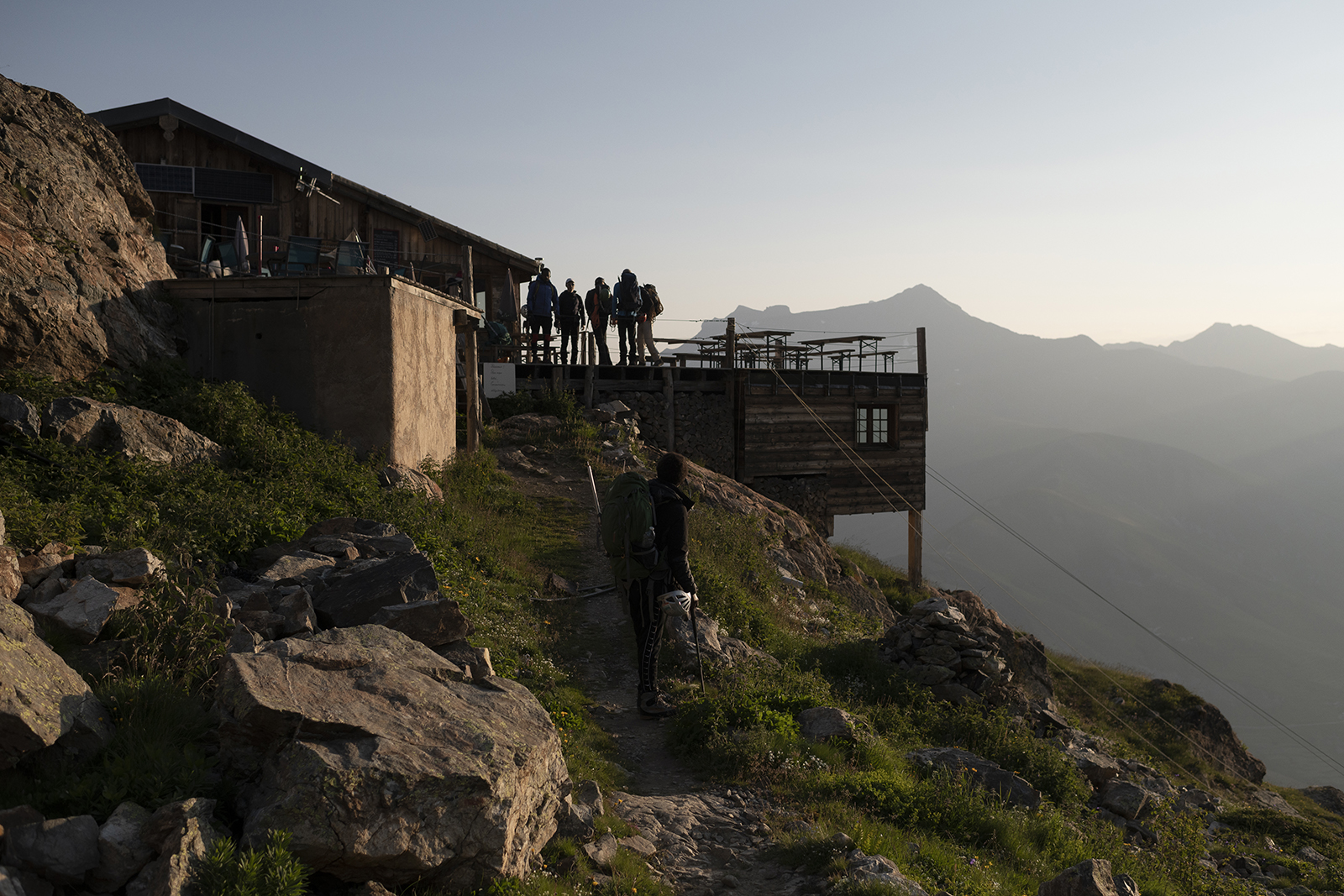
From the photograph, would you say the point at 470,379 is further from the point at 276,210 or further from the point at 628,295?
the point at 276,210

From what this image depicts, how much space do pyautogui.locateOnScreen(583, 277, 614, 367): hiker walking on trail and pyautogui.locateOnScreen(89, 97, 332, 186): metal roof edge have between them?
6.85 m

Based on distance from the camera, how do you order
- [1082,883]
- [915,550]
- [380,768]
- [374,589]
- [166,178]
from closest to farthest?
[380,768], [1082,883], [374,589], [166,178], [915,550]

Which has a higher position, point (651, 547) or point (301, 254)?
point (301, 254)

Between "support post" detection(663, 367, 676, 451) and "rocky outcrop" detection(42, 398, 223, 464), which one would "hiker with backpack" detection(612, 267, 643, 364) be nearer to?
"support post" detection(663, 367, 676, 451)

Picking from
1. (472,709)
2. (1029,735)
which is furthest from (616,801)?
(1029,735)

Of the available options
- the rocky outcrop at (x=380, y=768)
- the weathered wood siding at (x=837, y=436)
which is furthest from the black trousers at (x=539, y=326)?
the rocky outcrop at (x=380, y=768)

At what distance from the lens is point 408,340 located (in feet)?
38.6

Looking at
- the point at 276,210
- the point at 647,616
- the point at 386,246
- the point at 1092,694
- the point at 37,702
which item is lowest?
the point at 1092,694

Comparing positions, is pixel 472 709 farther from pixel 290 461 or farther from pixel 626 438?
pixel 626 438

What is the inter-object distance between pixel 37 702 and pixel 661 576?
399 centimetres

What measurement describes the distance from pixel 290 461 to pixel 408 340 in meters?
3.09

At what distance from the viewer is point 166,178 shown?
1847 cm

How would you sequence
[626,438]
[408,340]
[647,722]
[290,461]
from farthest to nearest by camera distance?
[626,438]
[408,340]
[290,461]
[647,722]

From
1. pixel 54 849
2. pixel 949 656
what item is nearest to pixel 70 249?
pixel 54 849
